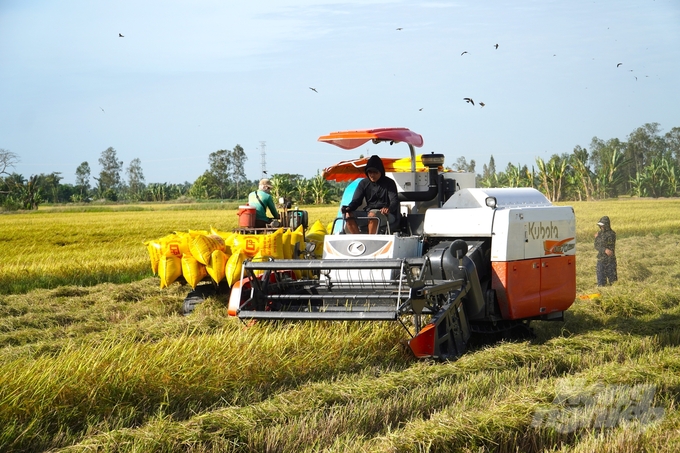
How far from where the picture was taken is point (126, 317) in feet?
31.1

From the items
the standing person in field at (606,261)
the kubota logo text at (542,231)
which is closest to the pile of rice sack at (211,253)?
the kubota logo text at (542,231)

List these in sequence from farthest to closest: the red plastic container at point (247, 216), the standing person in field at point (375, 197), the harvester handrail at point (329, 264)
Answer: the red plastic container at point (247, 216) < the standing person in field at point (375, 197) < the harvester handrail at point (329, 264)

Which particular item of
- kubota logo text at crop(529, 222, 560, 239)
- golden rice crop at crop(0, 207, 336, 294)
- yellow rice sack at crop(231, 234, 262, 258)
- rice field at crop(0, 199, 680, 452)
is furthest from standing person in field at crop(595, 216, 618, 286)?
golden rice crop at crop(0, 207, 336, 294)

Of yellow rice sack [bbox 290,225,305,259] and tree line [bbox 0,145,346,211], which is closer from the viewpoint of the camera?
yellow rice sack [bbox 290,225,305,259]

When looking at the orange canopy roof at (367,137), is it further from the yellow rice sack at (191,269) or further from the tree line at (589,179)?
the tree line at (589,179)

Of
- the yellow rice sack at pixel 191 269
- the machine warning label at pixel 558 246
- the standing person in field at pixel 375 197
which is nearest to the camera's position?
the machine warning label at pixel 558 246

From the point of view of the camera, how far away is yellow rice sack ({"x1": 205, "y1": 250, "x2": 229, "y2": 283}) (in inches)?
357

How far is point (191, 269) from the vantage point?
9211 mm

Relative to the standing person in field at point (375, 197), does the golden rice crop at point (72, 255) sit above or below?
below

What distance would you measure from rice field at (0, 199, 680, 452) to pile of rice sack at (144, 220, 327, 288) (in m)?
0.60

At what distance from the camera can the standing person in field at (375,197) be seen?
8.04 m

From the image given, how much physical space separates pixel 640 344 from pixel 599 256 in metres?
5.40

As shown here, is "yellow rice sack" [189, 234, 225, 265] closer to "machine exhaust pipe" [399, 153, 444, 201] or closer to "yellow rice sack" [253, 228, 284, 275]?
"yellow rice sack" [253, 228, 284, 275]

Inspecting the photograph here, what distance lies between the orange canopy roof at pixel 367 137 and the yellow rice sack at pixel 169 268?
8.60 feet
